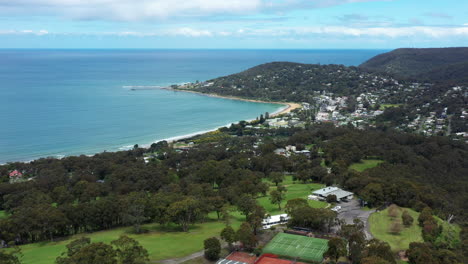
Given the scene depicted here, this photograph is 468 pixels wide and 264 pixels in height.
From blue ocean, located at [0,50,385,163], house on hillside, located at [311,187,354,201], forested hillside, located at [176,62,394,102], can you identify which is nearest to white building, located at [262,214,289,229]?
house on hillside, located at [311,187,354,201]

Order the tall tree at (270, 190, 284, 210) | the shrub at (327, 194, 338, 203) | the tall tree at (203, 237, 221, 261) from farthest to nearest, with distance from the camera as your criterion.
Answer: the shrub at (327, 194, 338, 203) < the tall tree at (270, 190, 284, 210) < the tall tree at (203, 237, 221, 261)

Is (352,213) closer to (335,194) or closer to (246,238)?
(335,194)

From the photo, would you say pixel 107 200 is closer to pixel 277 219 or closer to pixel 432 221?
pixel 277 219

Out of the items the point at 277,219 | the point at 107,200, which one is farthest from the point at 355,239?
the point at 107,200

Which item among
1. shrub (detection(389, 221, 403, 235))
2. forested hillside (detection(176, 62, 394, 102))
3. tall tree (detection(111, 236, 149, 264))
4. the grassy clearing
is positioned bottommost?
the grassy clearing

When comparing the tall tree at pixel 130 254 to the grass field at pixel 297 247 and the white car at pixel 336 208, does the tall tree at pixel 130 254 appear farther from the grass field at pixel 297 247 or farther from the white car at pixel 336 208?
the white car at pixel 336 208

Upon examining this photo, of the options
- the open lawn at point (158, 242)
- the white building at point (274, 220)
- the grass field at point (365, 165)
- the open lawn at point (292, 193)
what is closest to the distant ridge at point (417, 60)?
the grass field at point (365, 165)

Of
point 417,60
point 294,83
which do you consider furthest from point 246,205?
point 417,60

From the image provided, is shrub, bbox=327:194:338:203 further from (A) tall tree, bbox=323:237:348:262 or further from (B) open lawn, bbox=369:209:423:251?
(A) tall tree, bbox=323:237:348:262
